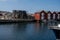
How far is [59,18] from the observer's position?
13038cm

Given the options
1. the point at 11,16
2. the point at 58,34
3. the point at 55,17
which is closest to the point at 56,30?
the point at 58,34

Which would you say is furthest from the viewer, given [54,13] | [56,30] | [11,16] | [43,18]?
[11,16]

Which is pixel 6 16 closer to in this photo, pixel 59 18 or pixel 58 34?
pixel 59 18

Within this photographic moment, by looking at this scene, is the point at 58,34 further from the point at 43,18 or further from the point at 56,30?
the point at 43,18

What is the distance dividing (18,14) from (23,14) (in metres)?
3.46

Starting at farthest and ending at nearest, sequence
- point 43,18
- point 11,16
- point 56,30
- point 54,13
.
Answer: point 11,16 → point 54,13 → point 43,18 → point 56,30

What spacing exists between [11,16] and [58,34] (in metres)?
114

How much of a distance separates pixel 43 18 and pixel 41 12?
12.4 feet

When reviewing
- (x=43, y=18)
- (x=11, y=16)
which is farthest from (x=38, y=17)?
(x=11, y=16)

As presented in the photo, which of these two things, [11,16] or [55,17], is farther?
[11,16]

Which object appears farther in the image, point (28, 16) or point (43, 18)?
point (28, 16)

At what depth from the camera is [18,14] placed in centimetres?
13112

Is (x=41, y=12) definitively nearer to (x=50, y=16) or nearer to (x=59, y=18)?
(x=50, y=16)

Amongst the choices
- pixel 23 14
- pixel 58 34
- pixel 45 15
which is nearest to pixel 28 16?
pixel 23 14
